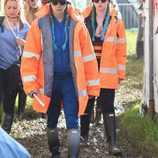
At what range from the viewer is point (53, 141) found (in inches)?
256

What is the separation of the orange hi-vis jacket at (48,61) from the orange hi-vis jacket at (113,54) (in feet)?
2.76

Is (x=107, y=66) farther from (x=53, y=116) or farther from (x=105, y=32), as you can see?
(x=53, y=116)

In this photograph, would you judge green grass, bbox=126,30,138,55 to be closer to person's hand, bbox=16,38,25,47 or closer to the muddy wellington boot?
the muddy wellington boot

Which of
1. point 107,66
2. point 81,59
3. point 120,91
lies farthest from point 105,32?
point 120,91

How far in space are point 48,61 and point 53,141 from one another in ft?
3.24

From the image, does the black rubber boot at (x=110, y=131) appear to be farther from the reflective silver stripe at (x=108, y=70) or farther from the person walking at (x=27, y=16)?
the person walking at (x=27, y=16)

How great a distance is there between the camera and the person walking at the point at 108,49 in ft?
22.8

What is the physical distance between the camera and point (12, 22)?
726 centimetres

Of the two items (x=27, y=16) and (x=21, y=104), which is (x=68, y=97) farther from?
(x=27, y=16)

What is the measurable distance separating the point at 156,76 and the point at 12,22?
2.02 m

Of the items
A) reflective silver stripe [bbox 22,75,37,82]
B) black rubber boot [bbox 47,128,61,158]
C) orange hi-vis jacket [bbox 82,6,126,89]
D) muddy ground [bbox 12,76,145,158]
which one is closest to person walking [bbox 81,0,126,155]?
orange hi-vis jacket [bbox 82,6,126,89]

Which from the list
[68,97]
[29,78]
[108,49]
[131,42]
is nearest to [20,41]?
[108,49]

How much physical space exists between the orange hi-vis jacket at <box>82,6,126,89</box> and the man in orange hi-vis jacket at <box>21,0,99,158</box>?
0.83 metres

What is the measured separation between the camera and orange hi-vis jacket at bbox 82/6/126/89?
6941 millimetres
